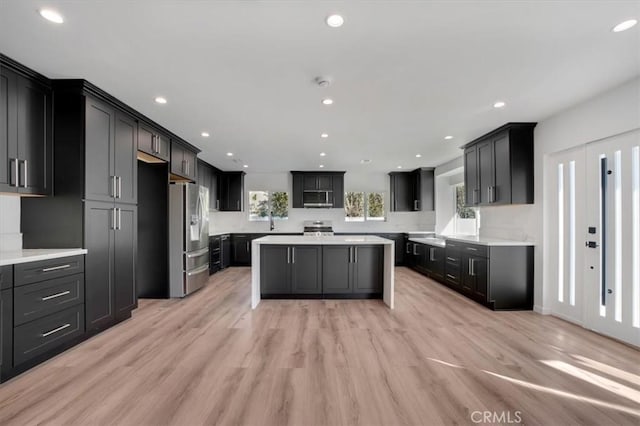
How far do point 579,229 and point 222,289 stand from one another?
5184 millimetres

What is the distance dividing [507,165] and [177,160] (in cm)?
496

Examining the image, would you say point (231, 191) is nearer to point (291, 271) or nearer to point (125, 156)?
point (291, 271)

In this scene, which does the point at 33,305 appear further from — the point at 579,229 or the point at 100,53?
the point at 579,229

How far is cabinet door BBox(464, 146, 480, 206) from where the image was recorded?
185 inches

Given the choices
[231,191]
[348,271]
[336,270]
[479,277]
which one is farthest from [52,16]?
[231,191]

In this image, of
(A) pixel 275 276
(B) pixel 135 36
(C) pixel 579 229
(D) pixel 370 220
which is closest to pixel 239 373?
(A) pixel 275 276

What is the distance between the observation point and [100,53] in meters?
2.24

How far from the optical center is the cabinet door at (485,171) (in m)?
4.30

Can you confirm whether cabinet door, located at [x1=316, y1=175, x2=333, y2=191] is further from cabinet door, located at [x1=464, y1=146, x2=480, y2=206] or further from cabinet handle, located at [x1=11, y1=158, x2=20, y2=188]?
cabinet handle, located at [x1=11, y1=158, x2=20, y2=188]

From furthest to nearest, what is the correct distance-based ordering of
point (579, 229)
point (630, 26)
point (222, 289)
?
1. point (222, 289)
2. point (579, 229)
3. point (630, 26)

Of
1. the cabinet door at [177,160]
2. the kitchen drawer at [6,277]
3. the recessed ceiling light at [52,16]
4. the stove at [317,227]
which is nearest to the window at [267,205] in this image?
the stove at [317,227]

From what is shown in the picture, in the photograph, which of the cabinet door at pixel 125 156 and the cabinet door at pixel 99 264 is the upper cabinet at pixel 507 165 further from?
the cabinet door at pixel 99 264

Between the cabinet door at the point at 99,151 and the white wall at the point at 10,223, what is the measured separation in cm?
64

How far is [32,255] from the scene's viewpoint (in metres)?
2.35
